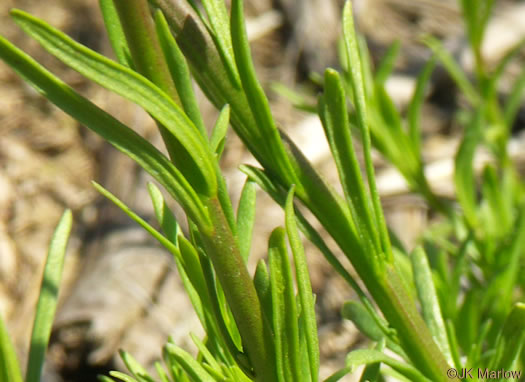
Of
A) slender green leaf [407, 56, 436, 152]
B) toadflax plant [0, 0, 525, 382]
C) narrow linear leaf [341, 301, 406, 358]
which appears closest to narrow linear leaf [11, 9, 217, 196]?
toadflax plant [0, 0, 525, 382]

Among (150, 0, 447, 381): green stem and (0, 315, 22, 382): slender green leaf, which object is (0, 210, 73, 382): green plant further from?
(150, 0, 447, 381): green stem

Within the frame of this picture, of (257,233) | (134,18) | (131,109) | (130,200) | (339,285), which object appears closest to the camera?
(134,18)

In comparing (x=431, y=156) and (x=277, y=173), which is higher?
(x=431, y=156)

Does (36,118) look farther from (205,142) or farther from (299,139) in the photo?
(205,142)

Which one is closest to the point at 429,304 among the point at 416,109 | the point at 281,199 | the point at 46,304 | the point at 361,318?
the point at 361,318

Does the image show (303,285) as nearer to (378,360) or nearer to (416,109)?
(378,360)

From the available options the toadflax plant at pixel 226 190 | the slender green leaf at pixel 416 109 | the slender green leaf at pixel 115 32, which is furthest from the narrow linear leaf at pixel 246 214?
the slender green leaf at pixel 416 109

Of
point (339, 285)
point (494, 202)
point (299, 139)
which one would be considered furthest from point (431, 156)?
point (494, 202)
